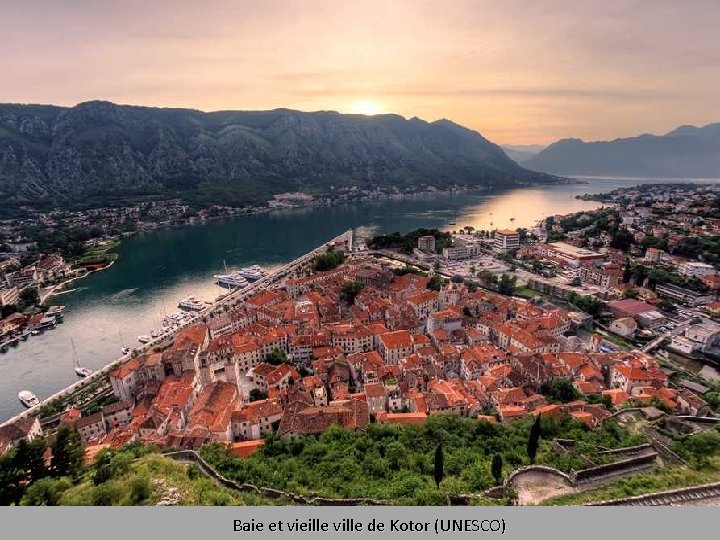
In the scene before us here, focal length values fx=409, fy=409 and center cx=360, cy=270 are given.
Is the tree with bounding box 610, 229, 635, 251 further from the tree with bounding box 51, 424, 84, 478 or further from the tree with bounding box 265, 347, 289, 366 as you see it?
the tree with bounding box 51, 424, 84, 478

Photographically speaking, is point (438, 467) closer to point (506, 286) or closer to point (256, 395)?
point (256, 395)

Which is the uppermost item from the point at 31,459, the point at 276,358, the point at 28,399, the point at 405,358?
the point at 31,459

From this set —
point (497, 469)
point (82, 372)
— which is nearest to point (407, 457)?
point (497, 469)

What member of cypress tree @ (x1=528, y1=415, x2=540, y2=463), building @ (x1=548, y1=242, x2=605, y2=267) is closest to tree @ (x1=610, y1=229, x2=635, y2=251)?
building @ (x1=548, y1=242, x2=605, y2=267)

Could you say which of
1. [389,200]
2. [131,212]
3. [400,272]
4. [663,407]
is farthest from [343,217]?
[663,407]

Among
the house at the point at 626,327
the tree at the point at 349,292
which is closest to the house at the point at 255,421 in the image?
the tree at the point at 349,292

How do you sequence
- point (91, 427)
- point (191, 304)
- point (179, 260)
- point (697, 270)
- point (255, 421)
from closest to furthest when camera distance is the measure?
point (255, 421)
point (91, 427)
point (697, 270)
point (191, 304)
point (179, 260)

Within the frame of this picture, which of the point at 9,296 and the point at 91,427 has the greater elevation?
the point at 9,296
